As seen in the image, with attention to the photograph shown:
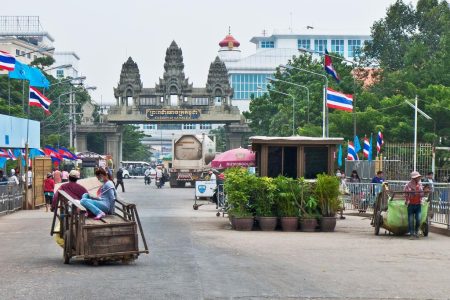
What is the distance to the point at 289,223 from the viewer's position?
26297 mm

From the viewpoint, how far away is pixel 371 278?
49.1ft

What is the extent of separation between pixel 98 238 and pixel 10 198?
22.0m

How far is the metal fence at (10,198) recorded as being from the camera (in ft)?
118

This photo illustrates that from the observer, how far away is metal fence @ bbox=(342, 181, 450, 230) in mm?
26031

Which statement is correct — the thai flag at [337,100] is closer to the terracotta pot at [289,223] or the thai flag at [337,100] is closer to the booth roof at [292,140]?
the booth roof at [292,140]

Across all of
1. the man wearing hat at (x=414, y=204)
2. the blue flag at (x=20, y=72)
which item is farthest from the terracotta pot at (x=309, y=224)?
the blue flag at (x=20, y=72)

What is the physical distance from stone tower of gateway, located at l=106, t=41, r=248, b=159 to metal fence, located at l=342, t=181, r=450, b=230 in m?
68.8

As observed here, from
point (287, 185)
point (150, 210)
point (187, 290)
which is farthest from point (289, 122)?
point (187, 290)

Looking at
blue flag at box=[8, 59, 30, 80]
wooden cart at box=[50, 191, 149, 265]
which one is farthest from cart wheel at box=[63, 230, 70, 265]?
blue flag at box=[8, 59, 30, 80]

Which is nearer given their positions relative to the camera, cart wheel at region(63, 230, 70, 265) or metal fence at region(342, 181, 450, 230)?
cart wheel at region(63, 230, 70, 265)

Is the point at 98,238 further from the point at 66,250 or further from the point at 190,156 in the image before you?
the point at 190,156

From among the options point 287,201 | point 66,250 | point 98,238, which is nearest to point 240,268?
point 98,238

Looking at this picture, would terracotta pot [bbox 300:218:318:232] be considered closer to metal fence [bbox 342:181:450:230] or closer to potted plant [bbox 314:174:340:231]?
potted plant [bbox 314:174:340:231]

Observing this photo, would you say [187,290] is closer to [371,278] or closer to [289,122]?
[371,278]
